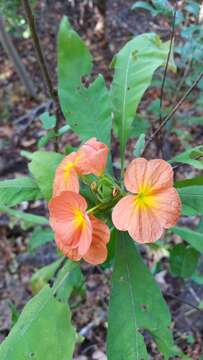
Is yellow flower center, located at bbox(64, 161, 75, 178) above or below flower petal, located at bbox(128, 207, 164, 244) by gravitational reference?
above

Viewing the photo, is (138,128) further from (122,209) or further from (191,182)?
(122,209)

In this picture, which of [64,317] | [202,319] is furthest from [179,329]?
[64,317]

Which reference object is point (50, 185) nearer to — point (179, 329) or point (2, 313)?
point (179, 329)

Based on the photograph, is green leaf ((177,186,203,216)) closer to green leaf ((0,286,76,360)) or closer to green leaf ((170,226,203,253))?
green leaf ((170,226,203,253))

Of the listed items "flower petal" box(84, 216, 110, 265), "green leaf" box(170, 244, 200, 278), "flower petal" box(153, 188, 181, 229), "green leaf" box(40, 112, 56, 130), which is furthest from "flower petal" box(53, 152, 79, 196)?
"green leaf" box(170, 244, 200, 278)

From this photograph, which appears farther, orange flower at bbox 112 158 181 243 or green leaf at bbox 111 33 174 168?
green leaf at bbox 111 33 174 168

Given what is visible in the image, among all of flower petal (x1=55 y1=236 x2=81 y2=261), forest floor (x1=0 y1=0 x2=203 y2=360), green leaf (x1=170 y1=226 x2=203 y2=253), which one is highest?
flower petal (x1=55 y1=236 x2=81 y2=261)

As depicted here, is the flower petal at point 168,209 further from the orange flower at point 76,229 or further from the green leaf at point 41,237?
the green leaf at point 41,237
